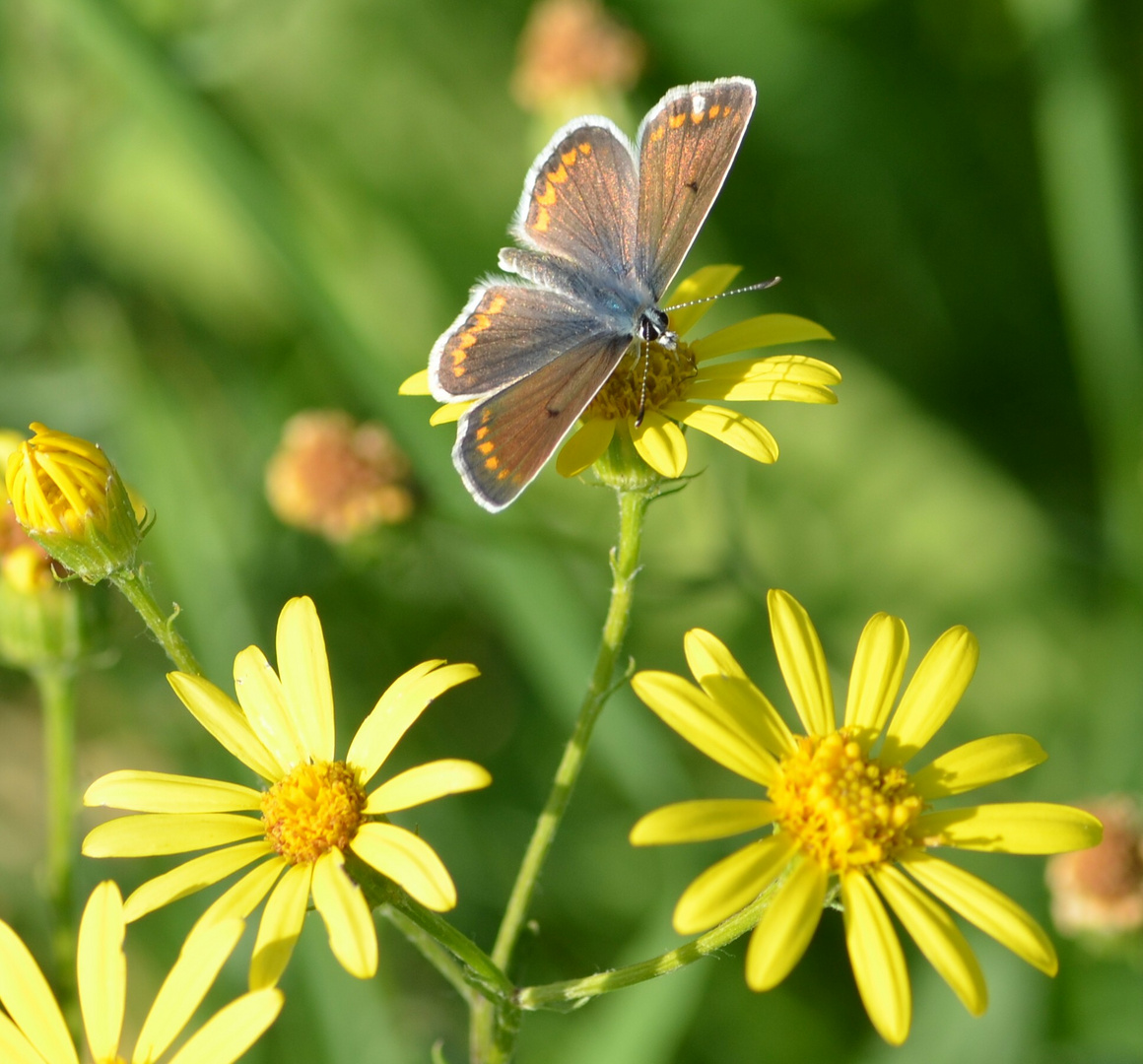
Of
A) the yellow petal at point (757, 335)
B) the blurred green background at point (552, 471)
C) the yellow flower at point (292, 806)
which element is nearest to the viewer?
the yellow flower at point (292, 806)

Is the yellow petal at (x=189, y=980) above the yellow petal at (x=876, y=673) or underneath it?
underneath

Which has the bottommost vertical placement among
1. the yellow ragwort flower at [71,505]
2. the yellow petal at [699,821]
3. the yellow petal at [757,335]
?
the yellow petal at [699,821]

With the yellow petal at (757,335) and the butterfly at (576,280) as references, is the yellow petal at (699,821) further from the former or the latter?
the yellow petal at (757,335)

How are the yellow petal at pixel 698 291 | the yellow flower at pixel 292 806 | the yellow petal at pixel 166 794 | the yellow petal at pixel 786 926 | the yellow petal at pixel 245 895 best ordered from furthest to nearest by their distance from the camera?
1. the yellow petal at pixel 698 291
2. the yellow petal at pixel 166 794
3. the yellow petal at pixel 245 895
4. the yellow flower at pixel 292 806
5. the yellow petal at pixel 786 926

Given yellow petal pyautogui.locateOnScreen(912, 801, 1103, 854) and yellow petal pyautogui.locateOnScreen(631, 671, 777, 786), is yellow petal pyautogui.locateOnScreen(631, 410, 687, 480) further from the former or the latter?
yellow petal pyautogui.locateOnScreen(912, 801, 1103, 854)

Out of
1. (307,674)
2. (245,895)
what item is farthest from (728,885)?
(307,674)

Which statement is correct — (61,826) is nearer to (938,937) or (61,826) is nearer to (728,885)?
(728,885)

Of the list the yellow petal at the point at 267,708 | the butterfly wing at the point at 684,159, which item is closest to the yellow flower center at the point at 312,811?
the yellow petal at the point at 267,708
